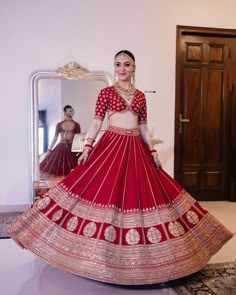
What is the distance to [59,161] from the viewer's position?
3.70 m

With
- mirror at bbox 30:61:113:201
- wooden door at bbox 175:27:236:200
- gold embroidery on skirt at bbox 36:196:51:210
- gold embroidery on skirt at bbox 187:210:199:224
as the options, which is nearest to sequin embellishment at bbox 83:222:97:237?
gold embroidery on skirt at bbox 36:196:51:210

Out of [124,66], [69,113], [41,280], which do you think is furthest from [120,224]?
[69,113]

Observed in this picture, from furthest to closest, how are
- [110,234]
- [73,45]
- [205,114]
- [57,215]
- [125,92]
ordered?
[205,114]
[73,45]
[125,92]
[57,215]
[110,234]

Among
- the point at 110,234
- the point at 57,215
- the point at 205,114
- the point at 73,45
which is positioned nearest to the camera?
the point at 110,234

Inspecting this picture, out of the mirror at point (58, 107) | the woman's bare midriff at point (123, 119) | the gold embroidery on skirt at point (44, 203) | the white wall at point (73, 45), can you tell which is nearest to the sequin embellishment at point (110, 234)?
the gold embroidery on skirt at point (44, 203)

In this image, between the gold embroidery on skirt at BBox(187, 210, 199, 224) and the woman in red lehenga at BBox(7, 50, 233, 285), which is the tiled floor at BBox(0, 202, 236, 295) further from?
the gold embroidery on skirt at BBox(187, 210, 199, 224)

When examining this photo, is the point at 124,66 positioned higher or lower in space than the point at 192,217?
higher

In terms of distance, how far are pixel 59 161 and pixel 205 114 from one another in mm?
1865

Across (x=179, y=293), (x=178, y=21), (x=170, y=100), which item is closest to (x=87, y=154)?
(x=179, y=293)

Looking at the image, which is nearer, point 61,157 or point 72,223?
point 72,223

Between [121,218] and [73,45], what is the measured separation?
2281 millimetres

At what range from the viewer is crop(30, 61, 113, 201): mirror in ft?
11.9

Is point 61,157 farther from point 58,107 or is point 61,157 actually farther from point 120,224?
point 120,224

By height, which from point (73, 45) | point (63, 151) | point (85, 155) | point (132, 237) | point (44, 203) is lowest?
point (132, 237)
